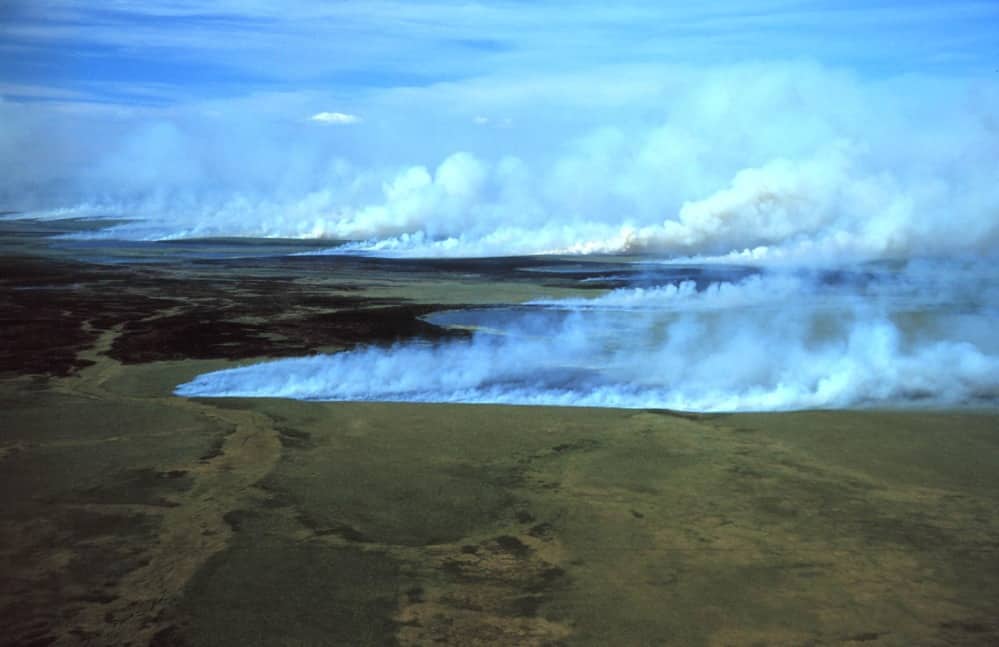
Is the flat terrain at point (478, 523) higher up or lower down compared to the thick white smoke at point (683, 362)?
lower down

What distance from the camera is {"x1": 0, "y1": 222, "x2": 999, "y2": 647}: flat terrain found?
7695mm

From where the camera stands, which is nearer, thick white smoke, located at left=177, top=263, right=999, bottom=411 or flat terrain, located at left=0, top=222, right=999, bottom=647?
flat terrain, located at left=0, top=222, right=999, bottom=647

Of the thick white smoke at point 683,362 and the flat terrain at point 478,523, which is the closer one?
the flat terrain at point 478,523

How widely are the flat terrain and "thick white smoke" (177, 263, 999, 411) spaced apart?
40.5 inches

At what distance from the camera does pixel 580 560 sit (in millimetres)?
8867

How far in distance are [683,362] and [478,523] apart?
31.6 ft

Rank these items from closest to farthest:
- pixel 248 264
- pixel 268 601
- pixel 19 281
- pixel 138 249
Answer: pixel 268 601 → pixel 19 281 → pixel 248 264 → pixel 138 249

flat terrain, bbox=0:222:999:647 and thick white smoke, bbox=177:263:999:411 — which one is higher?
thick white smoke, bbox=177:263:999:411

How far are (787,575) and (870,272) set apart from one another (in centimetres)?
3590

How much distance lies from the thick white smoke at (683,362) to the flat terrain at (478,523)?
1030 mm

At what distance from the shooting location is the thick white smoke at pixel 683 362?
15.7 m

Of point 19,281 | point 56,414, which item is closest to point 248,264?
point 19,281

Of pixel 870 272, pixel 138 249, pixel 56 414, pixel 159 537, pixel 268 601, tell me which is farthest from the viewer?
pixel 138 249

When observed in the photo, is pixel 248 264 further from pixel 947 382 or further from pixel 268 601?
pixel 268 601
